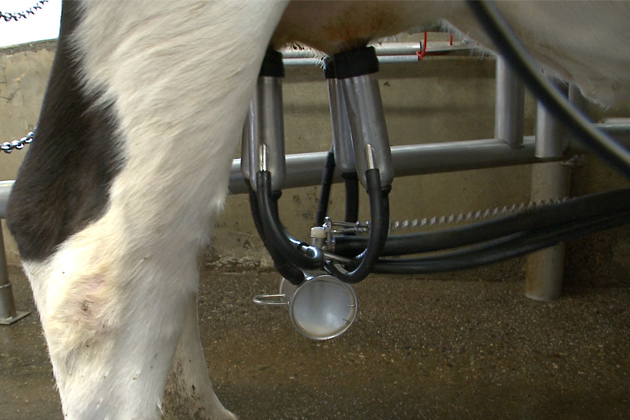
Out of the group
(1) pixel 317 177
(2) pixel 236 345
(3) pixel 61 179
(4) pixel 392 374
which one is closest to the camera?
(3) pixel 61 179

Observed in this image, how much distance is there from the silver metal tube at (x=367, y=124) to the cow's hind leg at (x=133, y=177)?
20 cm

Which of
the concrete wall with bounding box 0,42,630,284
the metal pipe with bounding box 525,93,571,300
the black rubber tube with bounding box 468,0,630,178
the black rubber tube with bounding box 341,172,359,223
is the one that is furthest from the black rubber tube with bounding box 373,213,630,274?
the concrete wall with bounding box 0,42,630,284

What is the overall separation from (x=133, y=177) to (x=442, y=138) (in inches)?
57.0

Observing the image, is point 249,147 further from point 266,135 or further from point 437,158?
point 437,158

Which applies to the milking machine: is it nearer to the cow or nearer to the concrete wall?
the cow

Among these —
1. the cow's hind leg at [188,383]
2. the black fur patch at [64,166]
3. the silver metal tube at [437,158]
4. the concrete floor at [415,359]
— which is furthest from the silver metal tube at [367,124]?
the concrete floor at [415,359]

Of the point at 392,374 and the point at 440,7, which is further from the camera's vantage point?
the point at 392,374

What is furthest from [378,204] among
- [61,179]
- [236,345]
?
[236,345]

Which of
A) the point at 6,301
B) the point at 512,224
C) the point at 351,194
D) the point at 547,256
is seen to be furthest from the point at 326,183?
the point at 6,301

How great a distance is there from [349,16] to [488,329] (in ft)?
3.55

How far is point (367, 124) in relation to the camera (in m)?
0.73

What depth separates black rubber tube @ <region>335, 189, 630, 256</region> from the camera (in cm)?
82

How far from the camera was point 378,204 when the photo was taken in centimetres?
72

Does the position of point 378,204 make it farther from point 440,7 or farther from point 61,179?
point 61,179
